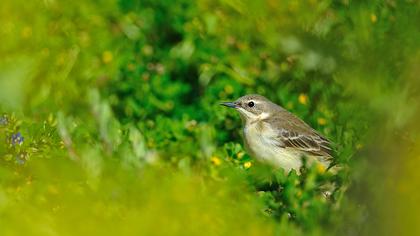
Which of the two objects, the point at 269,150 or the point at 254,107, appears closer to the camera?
the point at 269,150

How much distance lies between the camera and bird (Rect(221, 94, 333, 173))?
6488mm

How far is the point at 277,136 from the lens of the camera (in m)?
6.71

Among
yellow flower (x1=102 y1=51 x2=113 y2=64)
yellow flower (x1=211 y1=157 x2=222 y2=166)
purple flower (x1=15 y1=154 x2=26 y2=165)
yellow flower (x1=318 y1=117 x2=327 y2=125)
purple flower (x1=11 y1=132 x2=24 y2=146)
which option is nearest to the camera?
purple flower (x1=15 y1=154 x2=26 y2=165)

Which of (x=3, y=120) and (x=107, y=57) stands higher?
(x=3, y=120)

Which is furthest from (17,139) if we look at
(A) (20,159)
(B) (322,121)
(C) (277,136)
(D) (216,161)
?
(B) (322,121)

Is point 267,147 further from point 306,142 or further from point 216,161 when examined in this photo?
point 216,161

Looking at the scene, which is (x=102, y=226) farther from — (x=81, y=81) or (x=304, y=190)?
(x=81, y=81)

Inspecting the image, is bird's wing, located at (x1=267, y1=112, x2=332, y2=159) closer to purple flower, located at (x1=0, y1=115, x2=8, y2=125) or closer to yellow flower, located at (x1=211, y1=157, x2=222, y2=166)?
yellow flower, located at (x1=211, y1=157, x2=222, y2=166)

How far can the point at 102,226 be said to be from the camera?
75.1 inches

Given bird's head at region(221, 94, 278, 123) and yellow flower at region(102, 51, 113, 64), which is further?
yellow flower at region(102, 51, 113, 64)

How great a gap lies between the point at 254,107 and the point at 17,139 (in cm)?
225

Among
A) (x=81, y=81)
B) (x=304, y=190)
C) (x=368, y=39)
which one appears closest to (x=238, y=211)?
(x=368, y=39)

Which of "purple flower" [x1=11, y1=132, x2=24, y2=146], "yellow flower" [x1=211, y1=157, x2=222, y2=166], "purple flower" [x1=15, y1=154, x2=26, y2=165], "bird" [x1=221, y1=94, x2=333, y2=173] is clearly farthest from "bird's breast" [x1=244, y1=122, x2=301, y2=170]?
"purple flower" [x1=15, y1=154, x2=26, y2=165]

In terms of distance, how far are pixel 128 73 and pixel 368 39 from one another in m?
4.70
